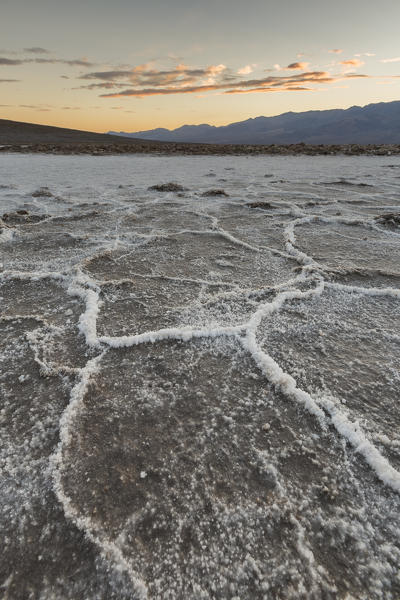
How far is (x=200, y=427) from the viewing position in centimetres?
124

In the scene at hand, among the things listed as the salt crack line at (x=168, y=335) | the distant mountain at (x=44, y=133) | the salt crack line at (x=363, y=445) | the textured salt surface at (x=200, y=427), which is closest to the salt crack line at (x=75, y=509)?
the textured salt surface at (x=200, y=427)

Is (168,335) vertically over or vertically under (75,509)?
over

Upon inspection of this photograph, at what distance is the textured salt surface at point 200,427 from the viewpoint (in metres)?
0.86

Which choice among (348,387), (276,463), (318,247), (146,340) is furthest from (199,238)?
(276,463)

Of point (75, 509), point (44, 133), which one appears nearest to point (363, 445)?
point (75, 509)

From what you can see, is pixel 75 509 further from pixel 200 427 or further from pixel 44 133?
pixel 44 133

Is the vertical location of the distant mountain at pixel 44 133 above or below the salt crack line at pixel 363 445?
above

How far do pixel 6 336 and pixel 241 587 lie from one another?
153 centimetres

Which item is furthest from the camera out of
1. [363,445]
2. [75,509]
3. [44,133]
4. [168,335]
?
[44,133]

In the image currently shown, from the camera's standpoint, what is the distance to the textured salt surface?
2.83ft

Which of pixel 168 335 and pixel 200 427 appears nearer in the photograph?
pixel 200 427

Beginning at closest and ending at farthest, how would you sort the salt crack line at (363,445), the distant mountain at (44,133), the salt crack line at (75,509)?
the salt crack line at (75,509) < the salt crack line at (363,445) < the distant mountain at (44,133)

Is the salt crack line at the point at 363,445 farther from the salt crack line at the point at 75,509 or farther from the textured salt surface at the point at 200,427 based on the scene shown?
the salt crack line at the point at 75,509

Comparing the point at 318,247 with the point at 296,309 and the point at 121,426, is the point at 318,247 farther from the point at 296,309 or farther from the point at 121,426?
the point at 121,426
